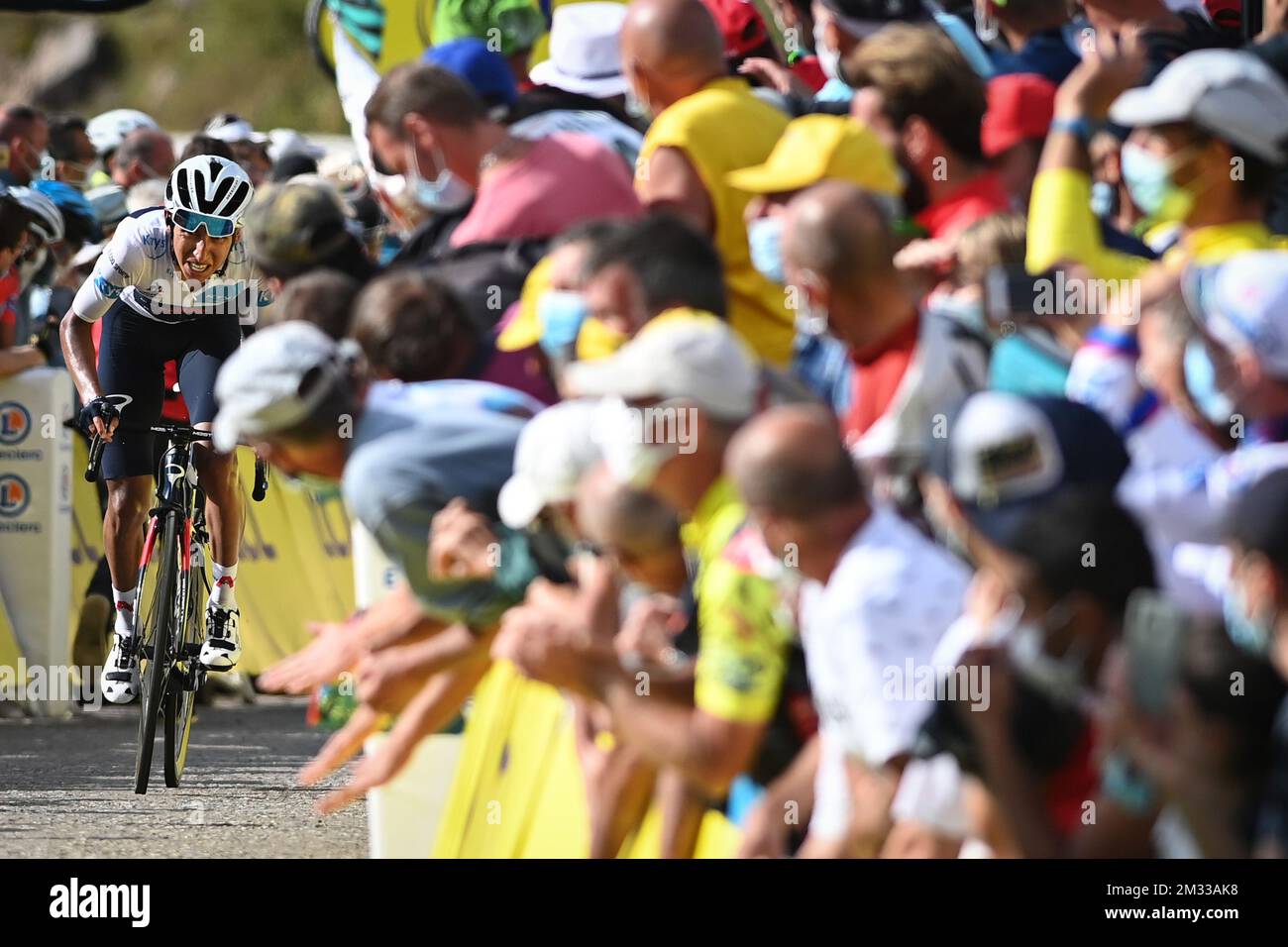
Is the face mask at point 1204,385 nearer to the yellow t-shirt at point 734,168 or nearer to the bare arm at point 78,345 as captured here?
the yellow t-shirt at point 734,168

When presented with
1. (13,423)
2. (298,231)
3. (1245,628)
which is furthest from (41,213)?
(1245,628)

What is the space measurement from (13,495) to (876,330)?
7.91 m

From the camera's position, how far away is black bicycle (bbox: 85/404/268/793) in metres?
9.57

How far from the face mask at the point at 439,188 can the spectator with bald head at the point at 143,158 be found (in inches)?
249

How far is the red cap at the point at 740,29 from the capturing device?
8.34 meters

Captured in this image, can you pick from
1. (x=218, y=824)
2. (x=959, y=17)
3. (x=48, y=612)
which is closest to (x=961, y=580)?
(x=959, y=17)

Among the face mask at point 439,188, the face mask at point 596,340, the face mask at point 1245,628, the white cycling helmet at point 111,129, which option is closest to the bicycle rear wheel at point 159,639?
the face mask at point 439,188

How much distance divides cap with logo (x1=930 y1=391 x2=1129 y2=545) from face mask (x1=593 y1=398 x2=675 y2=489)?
0.67 metres

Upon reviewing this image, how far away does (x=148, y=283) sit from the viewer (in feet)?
33.3

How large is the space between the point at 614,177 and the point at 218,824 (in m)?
2.97

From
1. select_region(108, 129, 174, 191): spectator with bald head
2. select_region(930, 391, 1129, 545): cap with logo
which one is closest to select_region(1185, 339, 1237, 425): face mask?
select_region(930, 391, 1129, 545): cap with logo

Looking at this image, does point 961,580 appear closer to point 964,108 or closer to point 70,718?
point 964,108
